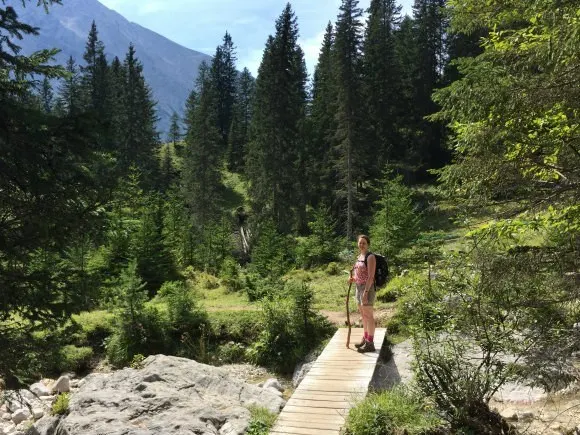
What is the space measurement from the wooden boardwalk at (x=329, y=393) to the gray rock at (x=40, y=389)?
7608 mm

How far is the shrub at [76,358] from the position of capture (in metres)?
12.9

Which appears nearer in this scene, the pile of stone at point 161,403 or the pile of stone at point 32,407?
the pile of stone at point 161,403

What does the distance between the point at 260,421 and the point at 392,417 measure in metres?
2.43

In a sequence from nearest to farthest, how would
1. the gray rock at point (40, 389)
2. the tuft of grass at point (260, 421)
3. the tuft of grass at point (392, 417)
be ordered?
the tuft of grass at point (392, 417) → the tuft of grass at point (260, 421) → the gray rock at point (40, 389)

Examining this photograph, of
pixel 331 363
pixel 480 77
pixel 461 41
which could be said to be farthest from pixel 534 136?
pixel 461 41

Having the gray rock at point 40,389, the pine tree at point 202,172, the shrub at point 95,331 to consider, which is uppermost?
the pine tree at point 202,172

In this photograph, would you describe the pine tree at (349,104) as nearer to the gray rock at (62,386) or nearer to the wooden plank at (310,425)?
the gray rock at (62,386)

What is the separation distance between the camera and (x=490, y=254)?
608cm

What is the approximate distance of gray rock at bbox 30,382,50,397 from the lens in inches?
448

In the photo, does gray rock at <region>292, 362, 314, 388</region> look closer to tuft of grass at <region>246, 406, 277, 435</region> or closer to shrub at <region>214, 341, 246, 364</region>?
shrub at <region>214, 341, 246, 364</region>

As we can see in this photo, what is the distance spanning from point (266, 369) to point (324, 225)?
13669 mm

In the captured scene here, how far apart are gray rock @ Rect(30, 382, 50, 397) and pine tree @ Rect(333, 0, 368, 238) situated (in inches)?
889

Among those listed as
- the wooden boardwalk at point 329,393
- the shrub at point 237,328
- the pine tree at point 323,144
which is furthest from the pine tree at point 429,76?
the wooden boardwalk at point 329,393

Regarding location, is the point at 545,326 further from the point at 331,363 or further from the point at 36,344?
the point at 36,344
